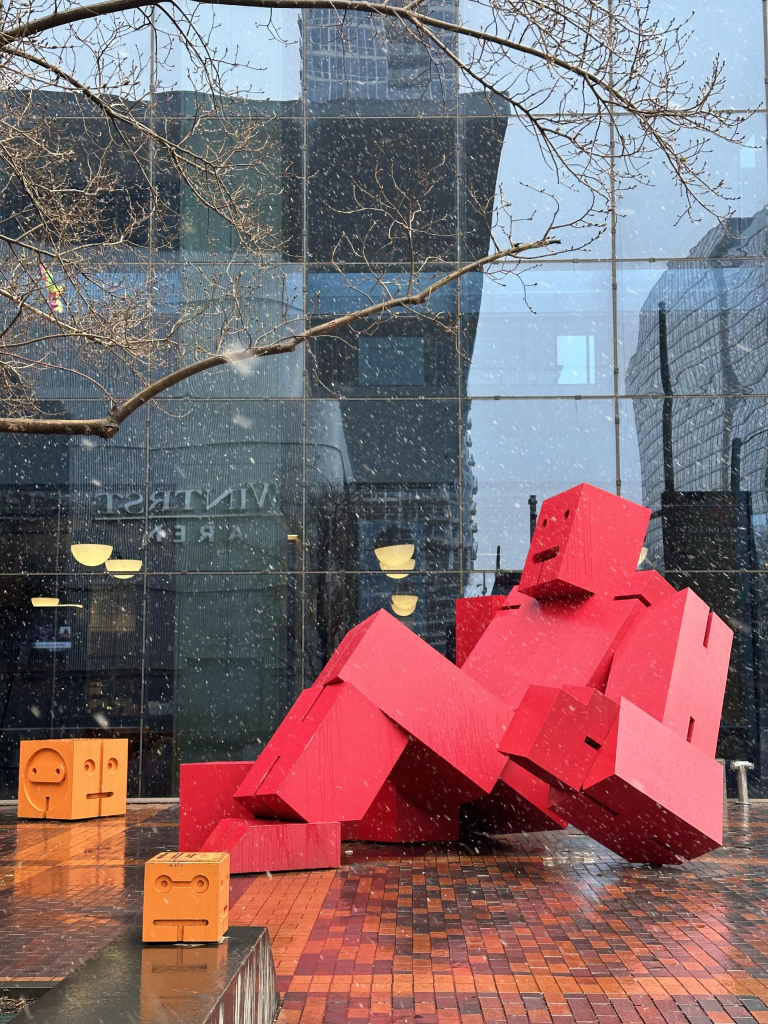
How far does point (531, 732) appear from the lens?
7332 mm

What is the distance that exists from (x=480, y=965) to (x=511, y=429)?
900 centimetres

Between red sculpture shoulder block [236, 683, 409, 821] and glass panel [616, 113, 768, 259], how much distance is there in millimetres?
8197

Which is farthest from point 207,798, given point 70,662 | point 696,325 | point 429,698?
point 696,325

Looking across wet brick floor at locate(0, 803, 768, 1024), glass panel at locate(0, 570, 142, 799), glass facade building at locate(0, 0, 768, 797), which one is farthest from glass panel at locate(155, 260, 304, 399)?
wet brick floor at locate(0, 803, 768, 1024)

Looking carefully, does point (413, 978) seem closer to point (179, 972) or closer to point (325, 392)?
point (179, 972)

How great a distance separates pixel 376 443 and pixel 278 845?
661 cm

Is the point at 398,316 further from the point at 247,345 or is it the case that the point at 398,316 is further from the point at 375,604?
the point at 375,604

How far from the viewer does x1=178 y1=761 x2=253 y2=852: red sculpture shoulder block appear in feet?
27.6

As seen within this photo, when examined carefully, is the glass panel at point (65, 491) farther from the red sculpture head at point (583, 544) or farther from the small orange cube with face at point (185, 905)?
the small orange cube with face at point (185, 905)

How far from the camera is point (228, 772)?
28.0 ft

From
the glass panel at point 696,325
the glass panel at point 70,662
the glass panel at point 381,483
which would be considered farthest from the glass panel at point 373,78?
the glass panel at point 70,662

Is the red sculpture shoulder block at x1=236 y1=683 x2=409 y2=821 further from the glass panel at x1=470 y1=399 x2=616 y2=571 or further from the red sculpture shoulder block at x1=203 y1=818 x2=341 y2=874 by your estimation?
the glass panel at x1=470 y1=399 x2=616 y2=571

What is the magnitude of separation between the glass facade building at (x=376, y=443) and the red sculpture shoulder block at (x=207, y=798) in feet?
14.1

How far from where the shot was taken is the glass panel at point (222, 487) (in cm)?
1332
